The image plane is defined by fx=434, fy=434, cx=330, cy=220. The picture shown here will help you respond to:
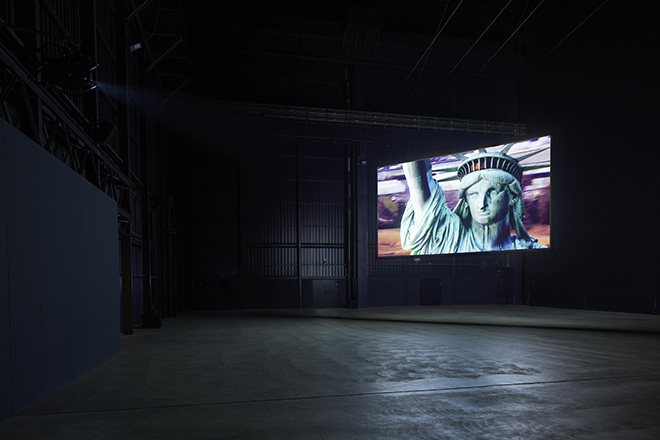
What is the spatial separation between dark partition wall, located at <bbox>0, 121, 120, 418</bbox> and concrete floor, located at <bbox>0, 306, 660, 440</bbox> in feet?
1.25

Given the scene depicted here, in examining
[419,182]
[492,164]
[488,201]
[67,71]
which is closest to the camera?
[67,71]

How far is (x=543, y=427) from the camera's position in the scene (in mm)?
4305

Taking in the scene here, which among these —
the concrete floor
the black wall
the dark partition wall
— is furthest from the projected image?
the dark partition wall

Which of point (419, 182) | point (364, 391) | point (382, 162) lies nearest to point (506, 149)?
point (419, 182)

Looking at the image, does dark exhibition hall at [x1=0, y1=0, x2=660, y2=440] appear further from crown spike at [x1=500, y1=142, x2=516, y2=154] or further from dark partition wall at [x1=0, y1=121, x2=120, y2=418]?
crown spike at [x1=500, y1=142, x2=516, y2=154]

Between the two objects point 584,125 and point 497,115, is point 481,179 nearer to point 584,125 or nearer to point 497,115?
point 584,125

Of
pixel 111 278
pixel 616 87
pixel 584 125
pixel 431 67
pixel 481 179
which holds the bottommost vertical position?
pixel 111 278

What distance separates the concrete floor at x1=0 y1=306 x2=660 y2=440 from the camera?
4.34 metres

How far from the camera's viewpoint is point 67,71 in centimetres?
655

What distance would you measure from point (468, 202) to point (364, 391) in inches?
572

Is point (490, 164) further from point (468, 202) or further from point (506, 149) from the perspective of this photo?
point (468, 202)

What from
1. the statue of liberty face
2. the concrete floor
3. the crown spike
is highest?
the crown spike

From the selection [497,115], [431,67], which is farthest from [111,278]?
[497,115]

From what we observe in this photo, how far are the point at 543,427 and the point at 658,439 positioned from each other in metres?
0.95
